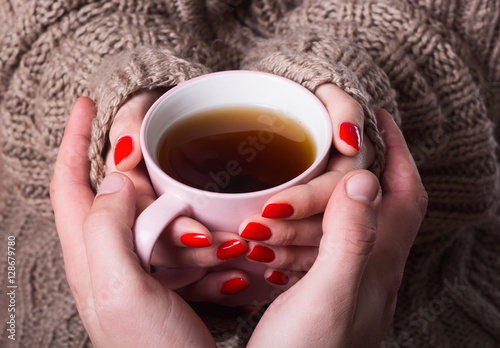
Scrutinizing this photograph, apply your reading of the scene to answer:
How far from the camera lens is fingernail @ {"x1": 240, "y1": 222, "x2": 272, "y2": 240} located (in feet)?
1.60

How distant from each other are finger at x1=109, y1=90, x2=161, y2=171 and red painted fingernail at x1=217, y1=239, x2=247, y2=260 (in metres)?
0.13

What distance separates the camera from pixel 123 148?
1.77ft

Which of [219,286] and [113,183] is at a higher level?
[113,183]

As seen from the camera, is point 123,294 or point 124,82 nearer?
point 123,294

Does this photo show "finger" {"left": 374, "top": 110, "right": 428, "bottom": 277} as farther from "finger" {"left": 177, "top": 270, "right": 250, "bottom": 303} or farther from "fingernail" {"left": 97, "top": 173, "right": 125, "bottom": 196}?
"fingernail" {"left": 97, "top": 173, "right": 125, "bottom": 196}

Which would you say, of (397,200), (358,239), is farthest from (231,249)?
(397,200)

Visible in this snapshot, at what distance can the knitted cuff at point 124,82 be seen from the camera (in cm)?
61

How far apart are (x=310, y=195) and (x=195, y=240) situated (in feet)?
0.40

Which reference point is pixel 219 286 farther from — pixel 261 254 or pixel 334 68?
pixel 334 68

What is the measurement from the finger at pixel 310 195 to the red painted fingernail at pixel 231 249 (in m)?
0.05

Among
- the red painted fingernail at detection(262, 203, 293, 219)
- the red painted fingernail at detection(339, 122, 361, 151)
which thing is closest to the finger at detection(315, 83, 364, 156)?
the red painted fingernail at detection(339, 122, 361, 151)

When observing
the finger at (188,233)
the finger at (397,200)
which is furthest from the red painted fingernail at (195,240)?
the finger at (397,200)

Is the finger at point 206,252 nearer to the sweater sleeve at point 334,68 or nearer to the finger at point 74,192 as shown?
the finger at point 74,192

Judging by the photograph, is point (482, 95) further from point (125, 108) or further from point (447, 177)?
point (125, 108)
